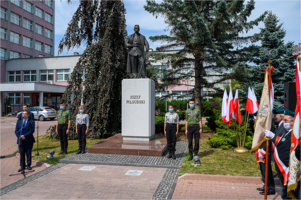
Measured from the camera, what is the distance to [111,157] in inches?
297

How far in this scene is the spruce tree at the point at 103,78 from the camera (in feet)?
38.2

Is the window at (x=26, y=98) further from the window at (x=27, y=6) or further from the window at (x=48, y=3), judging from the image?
the window at (x=48, y=3)

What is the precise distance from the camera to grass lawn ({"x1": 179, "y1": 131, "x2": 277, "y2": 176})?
5859mm

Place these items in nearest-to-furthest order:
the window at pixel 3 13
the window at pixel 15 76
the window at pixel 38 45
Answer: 1. the window at pixel 3 13
2. the window at pixel 15 76
3. the window at pixel 38 45

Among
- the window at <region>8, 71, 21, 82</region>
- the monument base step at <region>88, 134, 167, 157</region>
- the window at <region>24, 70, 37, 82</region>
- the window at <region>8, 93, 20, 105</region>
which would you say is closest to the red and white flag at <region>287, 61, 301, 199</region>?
the monument base step at <region>88, 134, 167, 157</region>

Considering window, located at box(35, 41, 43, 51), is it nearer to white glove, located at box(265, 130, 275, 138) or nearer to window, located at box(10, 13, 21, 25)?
window, located at box(10, 13, 21, 25)

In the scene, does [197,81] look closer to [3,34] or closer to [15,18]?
[3,34]

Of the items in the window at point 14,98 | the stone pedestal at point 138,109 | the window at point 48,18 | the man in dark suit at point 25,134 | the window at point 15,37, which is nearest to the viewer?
the man in dark suit at point 25,134

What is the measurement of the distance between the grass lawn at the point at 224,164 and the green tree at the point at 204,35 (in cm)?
435

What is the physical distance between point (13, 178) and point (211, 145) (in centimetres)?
661

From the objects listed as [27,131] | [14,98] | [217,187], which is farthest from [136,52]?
[14,98]

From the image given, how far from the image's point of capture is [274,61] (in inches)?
380

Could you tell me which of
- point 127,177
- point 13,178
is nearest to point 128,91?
point 127,177

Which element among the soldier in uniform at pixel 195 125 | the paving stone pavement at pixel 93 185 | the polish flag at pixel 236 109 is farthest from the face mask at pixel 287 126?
the polish flag at pixel 236 109
